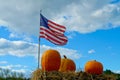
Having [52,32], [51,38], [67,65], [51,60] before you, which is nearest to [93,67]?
[67,65]

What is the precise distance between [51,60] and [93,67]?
54.4 inches

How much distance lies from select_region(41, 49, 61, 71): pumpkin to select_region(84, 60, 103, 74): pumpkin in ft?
3.35

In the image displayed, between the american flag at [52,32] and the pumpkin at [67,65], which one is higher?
the american flag at [52,32]

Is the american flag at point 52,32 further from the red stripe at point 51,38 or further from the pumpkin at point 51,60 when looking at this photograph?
the pumpkin at point 51,60

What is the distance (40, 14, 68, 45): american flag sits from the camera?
48.7 feet

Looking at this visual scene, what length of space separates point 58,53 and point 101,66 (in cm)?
155

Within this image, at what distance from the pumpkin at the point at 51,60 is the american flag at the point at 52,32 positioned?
123 inches

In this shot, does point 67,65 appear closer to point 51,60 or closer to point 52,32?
point 51,60

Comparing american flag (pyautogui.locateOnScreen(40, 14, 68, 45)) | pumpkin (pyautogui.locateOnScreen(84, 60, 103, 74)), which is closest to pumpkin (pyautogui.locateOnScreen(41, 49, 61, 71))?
pumpkin (pyautogui.locateOnScreen(84, 60, 103, 74))

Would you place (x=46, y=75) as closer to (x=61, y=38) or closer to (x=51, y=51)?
(x=51, y=51)

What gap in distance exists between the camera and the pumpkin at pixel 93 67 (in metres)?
11.6

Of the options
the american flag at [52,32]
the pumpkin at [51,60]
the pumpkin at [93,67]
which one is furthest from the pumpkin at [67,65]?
the american flag at [52,32]

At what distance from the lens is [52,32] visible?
1543cm

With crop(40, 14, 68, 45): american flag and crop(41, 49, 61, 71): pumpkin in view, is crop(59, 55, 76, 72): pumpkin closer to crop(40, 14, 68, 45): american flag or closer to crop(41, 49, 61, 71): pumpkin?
crop(41, 49, 61, 71): pumpkin
